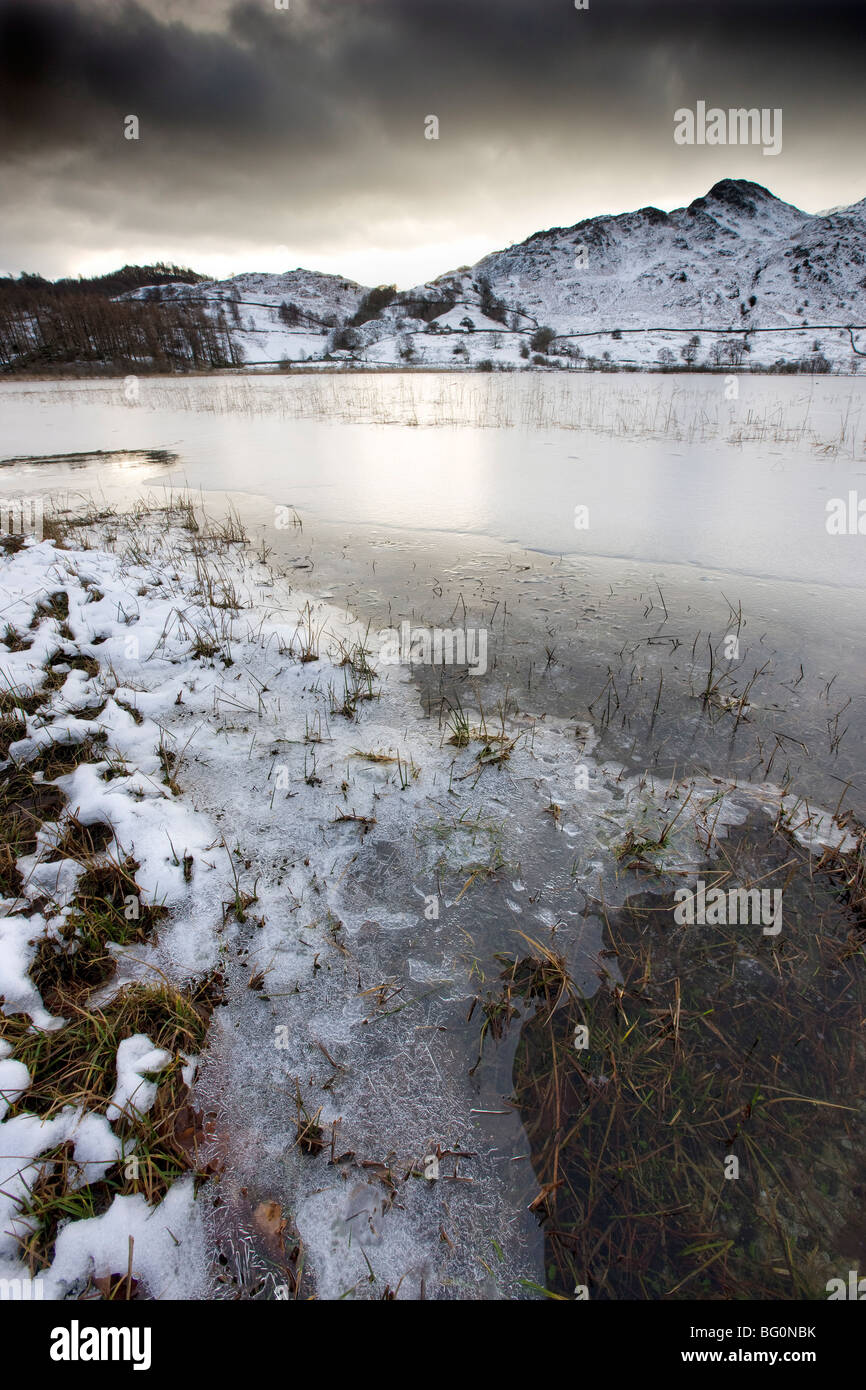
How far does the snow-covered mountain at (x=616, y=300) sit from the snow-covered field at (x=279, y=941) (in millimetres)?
45314

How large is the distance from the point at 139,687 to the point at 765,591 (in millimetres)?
5451

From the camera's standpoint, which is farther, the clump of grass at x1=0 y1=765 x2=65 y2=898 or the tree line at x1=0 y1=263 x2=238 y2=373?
the tree line at x1=0 y1=263 x2=238 y2=373

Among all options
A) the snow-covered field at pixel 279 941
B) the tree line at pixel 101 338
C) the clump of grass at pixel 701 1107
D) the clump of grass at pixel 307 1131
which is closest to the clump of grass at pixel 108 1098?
the snow-covered field at pixel 279 941

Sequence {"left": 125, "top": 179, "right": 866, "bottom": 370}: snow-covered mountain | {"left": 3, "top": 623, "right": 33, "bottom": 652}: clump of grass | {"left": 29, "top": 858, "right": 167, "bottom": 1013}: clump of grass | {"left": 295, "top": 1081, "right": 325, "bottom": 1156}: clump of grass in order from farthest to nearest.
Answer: {"left": 125, "top": 179, "right": 866, "bottom": 370}: snow-covered mountain
{"left": 3, "top": 623, "right": 33, "bottom": 652}: clump of grass
{"left": 29, "top": 858, "right": 167, "bottom": 1013}: clump of grass
{"left": 295, "top": 1081, "right": 325, "bottom": 1156}: clump of grass

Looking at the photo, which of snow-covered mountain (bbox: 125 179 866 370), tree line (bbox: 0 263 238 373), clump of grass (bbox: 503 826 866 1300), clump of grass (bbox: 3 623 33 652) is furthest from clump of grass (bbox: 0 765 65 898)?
tree line (bbox: 0 263 238 373)

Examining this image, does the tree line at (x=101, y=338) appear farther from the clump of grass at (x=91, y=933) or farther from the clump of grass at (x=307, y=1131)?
the clump of grass at (x=307, y=1131)

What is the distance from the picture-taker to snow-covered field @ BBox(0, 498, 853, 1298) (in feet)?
5.05

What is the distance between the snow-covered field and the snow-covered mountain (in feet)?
149

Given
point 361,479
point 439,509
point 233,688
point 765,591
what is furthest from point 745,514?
point 233,688

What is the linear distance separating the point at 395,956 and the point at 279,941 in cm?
48

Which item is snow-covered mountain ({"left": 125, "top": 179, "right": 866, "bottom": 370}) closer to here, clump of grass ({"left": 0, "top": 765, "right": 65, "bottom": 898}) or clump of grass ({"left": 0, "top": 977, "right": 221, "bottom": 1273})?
clump of grass ({"left": 0, "top": 765, "right": 65, "bottom": 898})

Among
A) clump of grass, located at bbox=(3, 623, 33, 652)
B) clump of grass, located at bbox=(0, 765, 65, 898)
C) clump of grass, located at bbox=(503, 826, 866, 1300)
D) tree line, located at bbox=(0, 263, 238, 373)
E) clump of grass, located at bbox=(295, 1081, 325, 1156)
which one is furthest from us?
tree line, located at bbox=(0, 263, 238, 373)

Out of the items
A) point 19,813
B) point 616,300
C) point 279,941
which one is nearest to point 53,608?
point 19,813

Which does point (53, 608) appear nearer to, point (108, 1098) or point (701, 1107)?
point (108, 1098)
